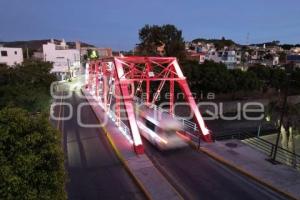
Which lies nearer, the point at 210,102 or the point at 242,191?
the point at 242,191

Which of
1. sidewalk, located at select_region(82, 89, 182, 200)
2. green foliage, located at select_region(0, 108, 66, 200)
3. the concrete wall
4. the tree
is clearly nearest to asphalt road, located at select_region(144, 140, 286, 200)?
sidewalk, located at select_region(82, 89, 182, 200)

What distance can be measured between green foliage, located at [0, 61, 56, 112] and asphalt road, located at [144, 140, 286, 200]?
1067cm

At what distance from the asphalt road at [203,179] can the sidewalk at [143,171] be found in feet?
1.75

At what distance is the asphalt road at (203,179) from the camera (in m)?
12.4

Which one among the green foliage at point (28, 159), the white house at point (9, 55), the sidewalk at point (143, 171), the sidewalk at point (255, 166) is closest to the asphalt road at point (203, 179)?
the sidewalk at point (255, 166)

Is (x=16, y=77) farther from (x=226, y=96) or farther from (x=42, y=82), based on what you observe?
(x=226, y=96)

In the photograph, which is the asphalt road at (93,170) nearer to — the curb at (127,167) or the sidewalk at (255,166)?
the curb at (127,167)

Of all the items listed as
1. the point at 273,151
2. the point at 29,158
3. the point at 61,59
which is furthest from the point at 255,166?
the point at 61,59

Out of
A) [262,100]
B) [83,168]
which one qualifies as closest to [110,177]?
[83,168]

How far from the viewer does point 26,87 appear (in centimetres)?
2903

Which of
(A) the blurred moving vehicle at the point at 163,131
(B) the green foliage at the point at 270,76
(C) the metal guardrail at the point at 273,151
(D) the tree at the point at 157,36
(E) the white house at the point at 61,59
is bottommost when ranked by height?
(C) the metal guardrail at the point at 273,151

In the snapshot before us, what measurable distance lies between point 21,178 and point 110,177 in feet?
26.9

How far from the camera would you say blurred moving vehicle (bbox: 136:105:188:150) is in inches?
745

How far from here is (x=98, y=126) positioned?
82.7 ft
